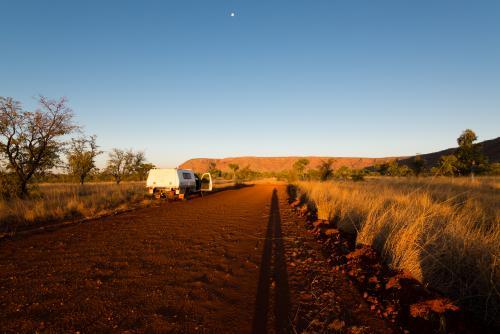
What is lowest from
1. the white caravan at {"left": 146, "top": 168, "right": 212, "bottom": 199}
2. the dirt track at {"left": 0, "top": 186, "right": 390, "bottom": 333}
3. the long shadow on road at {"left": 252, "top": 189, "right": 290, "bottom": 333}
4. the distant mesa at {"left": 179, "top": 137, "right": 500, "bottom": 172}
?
the long shadow on road at {"left": 252, "top": 189, "right": 290, "bottom": 333}

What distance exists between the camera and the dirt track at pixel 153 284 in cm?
279

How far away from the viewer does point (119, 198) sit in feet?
49.5

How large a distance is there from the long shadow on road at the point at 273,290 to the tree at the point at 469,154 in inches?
1235

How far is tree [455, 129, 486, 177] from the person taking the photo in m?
27.5

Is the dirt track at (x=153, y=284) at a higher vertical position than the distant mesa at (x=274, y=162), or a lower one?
lower

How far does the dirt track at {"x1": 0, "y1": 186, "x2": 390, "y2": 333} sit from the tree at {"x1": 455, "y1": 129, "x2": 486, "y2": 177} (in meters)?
30.9

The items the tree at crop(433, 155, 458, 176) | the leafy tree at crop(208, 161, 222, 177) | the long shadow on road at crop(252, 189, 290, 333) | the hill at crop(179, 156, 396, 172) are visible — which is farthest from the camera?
the hill at crop(179, 156, 396, 172)

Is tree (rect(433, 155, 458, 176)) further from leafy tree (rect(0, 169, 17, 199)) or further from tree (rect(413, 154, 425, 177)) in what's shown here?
tree (rect(413, 154, 425, 177))

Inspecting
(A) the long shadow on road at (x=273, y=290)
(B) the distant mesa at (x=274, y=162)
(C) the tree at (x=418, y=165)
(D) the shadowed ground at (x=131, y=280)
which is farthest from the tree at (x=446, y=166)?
(B) the distant mesa at (x=274, y=162)

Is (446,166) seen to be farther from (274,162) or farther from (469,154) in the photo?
(274,162)

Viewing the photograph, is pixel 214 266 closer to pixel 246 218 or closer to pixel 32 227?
pixel 246 218

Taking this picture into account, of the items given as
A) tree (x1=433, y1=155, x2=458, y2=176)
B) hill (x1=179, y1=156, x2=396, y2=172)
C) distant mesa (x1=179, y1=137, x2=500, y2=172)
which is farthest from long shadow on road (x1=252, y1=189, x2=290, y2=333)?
hill (x1=179, y1=156, x2=396, y2=172)

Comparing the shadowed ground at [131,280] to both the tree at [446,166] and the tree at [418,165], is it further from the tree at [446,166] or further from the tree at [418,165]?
the tree at [418,165]

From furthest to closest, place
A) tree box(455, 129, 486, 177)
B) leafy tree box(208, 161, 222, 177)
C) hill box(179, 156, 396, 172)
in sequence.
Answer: hill box(179, 156, 396, 172) → leafy tree box(208, 161, 222, 177) → tree box(455, 129, 486, 177)
